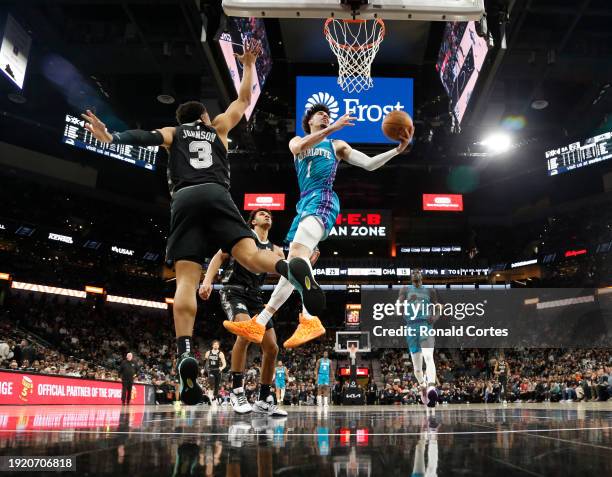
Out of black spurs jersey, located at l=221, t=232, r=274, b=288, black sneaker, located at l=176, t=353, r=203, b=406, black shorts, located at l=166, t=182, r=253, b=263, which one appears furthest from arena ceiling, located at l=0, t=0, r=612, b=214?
black sneaker, located at l=176, t=353, r=203, b=406

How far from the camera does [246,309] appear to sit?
5.50m

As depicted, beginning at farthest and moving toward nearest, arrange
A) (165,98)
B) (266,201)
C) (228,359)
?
1. (228,359)
2. (266,201)
3. (165,98)

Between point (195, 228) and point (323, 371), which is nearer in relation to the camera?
point (195, 228)

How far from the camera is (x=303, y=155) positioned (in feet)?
15.8

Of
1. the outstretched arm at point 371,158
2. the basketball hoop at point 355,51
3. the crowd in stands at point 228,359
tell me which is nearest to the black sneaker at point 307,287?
the outstretched arm at point 371,158

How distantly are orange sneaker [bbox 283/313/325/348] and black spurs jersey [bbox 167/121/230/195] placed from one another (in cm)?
154

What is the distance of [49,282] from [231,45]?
A: 24849mm

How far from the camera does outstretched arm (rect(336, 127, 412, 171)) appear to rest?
4.71m

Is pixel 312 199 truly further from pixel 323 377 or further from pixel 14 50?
pixel 323 377

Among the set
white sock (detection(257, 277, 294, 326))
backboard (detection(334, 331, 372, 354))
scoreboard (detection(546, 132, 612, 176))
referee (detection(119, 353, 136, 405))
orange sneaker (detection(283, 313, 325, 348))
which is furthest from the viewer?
scoreboard (detection(546, 132, 612, 176))

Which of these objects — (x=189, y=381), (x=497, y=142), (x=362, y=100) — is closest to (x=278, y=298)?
(x=189, y=381)

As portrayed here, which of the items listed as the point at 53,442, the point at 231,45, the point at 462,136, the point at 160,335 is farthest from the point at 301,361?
the point at 53,442

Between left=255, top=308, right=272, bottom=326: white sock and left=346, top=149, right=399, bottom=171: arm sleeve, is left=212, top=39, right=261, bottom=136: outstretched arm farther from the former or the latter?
left=255, top=308, right=272, bottom=326: white sock

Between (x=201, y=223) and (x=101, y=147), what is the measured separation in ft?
60.3
